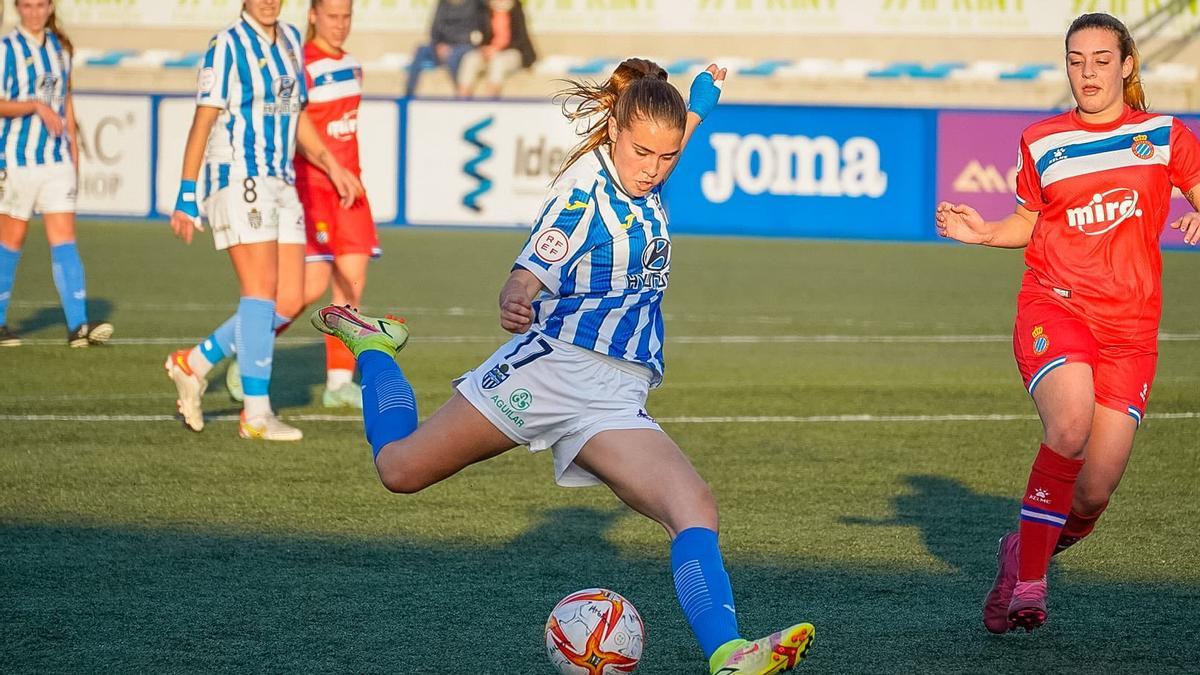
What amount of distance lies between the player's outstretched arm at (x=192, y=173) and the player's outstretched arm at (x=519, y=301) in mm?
3821

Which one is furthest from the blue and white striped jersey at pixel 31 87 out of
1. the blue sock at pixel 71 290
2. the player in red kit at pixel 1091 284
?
the player in red kit at pixel 1091 284

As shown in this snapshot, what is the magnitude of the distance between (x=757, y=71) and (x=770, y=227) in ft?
17.6

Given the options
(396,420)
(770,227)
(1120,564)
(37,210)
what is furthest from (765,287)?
(396,420)

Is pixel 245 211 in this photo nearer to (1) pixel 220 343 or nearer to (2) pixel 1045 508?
(1) pixel 220 343

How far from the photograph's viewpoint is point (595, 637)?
14.3 ft

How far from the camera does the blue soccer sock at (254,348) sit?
796 centimetres

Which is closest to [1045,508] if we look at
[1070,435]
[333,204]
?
[1070,435]

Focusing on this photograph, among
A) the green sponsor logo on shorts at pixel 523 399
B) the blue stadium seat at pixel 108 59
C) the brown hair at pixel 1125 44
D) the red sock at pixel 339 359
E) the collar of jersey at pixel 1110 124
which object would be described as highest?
the brown hair at pixel 1125 44

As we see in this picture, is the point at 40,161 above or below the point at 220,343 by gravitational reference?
above

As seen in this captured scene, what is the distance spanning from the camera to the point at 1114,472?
16.3ft

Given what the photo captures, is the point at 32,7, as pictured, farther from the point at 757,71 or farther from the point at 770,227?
the point at 757,71

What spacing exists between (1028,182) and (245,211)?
156 inches

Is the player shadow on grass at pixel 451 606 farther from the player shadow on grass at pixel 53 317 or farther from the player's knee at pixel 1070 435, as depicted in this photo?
the player shadow on grass at pixel 53 317

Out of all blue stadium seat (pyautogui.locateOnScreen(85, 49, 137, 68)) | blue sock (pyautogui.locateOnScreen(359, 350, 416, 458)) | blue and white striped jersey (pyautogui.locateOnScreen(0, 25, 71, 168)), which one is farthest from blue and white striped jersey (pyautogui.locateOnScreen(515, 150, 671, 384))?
blue stadium seat (pyautogui.locateOnScreen(85, 49, 137, 68))
